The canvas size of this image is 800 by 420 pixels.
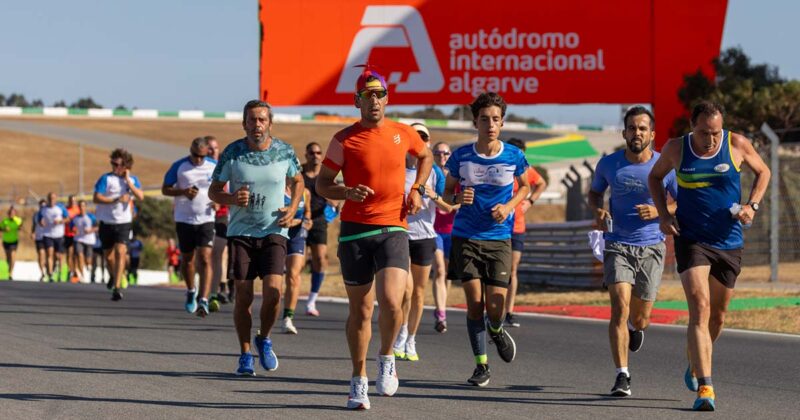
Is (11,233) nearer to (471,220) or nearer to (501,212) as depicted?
(471,220)

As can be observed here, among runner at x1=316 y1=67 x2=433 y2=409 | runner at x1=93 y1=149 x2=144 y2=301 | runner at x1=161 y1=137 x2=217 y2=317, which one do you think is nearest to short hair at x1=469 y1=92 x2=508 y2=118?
runner at x1=316 y1=67 x2=433 y2=409

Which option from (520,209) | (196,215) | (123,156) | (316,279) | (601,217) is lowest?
(316,279)

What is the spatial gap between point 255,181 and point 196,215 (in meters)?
5.55

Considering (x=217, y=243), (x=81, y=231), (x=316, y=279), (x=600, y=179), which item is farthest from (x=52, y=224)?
(x=600, y=179)

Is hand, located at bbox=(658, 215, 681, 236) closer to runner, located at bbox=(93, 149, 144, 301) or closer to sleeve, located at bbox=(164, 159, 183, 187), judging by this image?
sleeve, located at bbox=(164, 159, 183, 187)

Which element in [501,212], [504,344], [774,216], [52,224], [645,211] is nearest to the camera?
[645,211]

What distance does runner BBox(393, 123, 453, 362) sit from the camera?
37.8ft

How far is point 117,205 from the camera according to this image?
60.4ft

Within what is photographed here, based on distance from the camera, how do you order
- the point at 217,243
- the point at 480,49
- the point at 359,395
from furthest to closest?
1. the point at 480,49
2. the point at 217,243
3. the point at 359,395

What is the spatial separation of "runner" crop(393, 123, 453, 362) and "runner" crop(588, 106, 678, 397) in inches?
84.2

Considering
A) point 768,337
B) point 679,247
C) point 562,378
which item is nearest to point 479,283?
point 562,378

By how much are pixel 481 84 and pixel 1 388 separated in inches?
699

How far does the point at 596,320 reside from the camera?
56.0 feet

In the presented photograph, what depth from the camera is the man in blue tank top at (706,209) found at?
27.8ft
